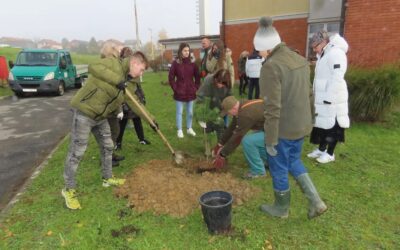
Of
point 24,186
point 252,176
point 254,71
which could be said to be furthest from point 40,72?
point 252,176

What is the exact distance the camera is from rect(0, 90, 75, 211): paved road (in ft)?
18.8

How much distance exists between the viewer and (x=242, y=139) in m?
4.85

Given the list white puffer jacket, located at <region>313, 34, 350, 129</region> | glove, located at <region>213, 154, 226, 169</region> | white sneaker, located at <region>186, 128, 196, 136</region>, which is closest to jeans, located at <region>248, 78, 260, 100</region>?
white sneaker, located at <region>186, 128, 196, 136</region>

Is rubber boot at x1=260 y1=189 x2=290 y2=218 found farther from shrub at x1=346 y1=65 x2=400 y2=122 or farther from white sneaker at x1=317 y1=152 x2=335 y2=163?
shrub at x1=346 y1=65 x2=400 y2=122

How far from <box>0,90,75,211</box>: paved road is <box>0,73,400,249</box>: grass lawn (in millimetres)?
516

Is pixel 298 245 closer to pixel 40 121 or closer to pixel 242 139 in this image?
pixel 242 139

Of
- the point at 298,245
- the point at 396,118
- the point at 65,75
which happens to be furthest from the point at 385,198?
the point at 65,75

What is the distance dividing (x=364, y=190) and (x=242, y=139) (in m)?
1.91

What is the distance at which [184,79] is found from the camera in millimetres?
6918

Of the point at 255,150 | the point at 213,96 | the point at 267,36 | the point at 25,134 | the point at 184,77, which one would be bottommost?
the point at 25,134

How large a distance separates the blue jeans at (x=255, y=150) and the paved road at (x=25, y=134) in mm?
3603

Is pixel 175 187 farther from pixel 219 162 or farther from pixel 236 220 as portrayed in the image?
pixel 236 220

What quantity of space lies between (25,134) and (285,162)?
7379mm

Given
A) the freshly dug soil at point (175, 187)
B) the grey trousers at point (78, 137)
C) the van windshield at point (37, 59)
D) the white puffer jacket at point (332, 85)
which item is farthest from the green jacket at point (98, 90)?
the van windshield at point (37, 59)
